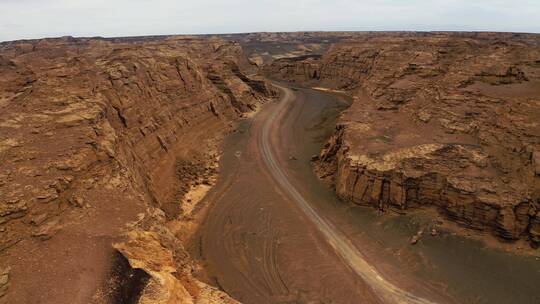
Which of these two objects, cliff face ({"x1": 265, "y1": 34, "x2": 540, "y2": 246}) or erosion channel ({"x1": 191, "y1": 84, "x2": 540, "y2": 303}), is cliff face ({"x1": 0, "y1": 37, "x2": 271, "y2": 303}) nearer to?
erosion channel ({"x1": 191, "y1": 84, "x2": 540, "y2": 303})

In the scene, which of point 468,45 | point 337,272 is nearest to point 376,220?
point 337,272

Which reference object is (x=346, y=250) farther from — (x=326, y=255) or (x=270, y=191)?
(x=270, y=191)

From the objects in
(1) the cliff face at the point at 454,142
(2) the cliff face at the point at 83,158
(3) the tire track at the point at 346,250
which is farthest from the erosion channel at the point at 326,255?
(2) the cliff face at the point at 83,158

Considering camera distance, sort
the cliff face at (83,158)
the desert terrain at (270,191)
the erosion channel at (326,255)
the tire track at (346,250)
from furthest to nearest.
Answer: the erosion channel at (326,255) < the tire track at (346,250) < the desert terrain at (270,191) < the cliff face at (83,158)

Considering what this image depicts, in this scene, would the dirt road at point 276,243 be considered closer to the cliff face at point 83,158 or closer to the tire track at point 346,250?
the tire track at point 346,250

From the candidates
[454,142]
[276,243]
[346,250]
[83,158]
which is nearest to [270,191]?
[276,243]

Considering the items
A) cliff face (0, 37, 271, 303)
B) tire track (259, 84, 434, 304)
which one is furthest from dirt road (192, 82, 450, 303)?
cliff face (0, 37, 271, 303)

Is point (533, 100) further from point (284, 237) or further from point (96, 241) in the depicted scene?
point (96, 241)
